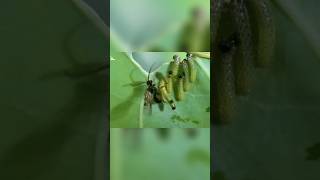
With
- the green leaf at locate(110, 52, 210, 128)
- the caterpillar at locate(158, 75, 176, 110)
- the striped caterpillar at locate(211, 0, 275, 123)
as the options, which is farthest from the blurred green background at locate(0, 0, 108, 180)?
the striped caterpillar at locate(211, 0, 275, 123)

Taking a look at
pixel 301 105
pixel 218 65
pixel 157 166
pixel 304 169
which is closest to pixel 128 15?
pixel 218 65

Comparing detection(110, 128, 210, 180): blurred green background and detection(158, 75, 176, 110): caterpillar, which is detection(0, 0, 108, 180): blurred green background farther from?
detection(158, 75, 176, 110): caterpillar

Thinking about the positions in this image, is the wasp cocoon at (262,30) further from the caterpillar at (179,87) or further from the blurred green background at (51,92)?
the blurred green background at (51,92)

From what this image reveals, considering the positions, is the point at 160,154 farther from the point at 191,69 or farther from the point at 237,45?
the point at 237,45

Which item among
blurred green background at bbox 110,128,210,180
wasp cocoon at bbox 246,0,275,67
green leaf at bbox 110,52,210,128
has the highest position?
wasp cocoon at bbox 246,0,275,67

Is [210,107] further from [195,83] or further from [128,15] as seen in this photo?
[128,15]

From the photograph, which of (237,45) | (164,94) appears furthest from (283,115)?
(164,94)

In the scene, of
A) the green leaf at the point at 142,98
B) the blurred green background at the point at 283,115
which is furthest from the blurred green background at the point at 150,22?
the blurred green background at the point at 283,115
